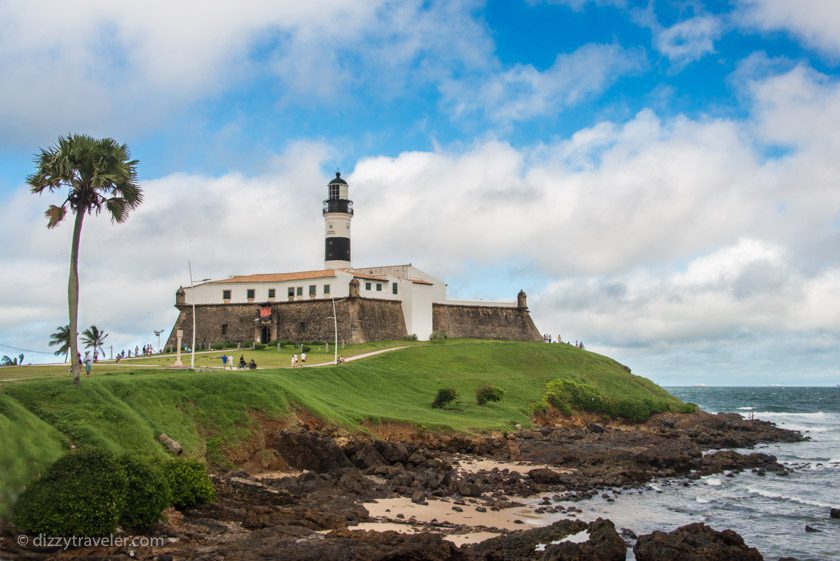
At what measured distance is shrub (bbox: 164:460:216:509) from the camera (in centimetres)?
2169

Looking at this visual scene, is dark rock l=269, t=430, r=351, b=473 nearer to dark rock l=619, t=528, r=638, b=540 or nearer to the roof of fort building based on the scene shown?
dark rock l=619, t=528, r=638, b=540

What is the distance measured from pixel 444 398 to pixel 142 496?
3546cm

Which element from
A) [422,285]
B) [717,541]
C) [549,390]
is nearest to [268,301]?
[422,285]

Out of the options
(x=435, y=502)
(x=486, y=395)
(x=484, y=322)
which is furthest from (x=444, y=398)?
(x=484, y=322)

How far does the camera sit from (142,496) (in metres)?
19.2

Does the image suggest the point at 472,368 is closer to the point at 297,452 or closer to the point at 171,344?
the point at 171,344

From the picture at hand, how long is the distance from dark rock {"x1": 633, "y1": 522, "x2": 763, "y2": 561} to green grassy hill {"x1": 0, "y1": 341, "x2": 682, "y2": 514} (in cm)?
1525

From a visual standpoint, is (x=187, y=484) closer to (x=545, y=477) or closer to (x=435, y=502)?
(x=435, y=502)

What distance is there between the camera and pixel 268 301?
78250 millimetres

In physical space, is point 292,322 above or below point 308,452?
above

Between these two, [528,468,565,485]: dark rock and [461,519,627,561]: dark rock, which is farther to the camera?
[528,468,565,485]: dark rock

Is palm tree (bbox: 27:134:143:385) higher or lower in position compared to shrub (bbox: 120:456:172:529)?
higher

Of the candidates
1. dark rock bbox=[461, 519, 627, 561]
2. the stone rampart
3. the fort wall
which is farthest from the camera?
the stone rampart

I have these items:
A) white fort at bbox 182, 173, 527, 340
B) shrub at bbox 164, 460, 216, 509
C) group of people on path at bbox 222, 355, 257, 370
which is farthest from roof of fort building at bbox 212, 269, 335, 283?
shrub at bbox 164, 460, 216, 509
